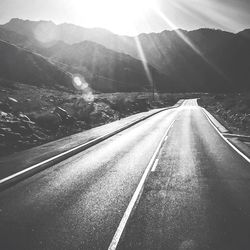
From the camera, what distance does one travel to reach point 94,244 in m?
4.88

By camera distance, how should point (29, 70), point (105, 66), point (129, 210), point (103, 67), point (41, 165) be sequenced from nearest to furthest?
point (129, 210)
point (41, 165)
point (29, 70)
point (103, 67)
point (105, 66)

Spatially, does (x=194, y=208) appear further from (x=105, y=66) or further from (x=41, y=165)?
(x=105, y=66)

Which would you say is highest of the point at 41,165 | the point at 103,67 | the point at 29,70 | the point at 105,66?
the point at 105,66

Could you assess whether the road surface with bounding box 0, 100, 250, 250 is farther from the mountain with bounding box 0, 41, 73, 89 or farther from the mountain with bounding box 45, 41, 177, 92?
the mountain with bounding box 45, 41, 177, 92

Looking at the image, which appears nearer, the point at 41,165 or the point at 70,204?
the point at 70,204

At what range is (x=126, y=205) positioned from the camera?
6711 millimetres

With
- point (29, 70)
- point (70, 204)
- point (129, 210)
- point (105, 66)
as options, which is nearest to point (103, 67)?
point (105, 66)

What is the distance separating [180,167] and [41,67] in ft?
366

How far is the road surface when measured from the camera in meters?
5.04

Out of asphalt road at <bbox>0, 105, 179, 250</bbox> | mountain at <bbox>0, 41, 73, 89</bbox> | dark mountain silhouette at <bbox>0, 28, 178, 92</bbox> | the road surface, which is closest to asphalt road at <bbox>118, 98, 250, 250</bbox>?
the road surface

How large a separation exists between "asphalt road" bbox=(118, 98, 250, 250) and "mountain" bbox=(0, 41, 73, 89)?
3726 inches

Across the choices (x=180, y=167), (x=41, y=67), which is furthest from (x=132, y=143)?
(x=41, y=67)

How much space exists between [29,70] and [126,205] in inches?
4259

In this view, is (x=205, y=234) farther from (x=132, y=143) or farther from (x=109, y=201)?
(x=132, y=143)
